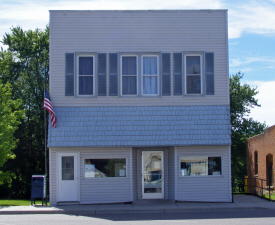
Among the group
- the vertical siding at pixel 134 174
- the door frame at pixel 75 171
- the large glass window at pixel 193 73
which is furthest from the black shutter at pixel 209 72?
the door frame at pixel 75 171

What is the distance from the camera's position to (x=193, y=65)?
1772 centimetres

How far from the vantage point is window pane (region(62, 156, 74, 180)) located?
17.1 m

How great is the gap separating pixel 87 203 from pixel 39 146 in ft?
62.3

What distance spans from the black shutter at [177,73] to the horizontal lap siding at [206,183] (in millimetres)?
2633

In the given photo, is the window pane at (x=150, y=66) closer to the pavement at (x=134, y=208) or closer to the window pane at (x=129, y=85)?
the window pane at (x=129, y=85)

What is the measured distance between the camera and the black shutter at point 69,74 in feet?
56.7

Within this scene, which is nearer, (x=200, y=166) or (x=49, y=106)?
(x=49, y=106)

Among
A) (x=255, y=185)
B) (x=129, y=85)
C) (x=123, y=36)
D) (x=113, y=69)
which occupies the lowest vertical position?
(x=255, y=185)

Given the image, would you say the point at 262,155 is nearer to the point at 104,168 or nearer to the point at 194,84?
the point at 194,84

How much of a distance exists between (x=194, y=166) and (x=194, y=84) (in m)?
3.69

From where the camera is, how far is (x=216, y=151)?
1730 centimetres

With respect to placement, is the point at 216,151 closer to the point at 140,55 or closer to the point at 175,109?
the point at 175,109

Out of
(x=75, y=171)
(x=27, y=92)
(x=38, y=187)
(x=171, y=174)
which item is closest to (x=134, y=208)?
(x=171, y=174)

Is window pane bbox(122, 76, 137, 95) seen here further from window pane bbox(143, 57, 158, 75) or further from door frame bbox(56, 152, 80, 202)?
door frame bbox(56, 152, 80, 202)
